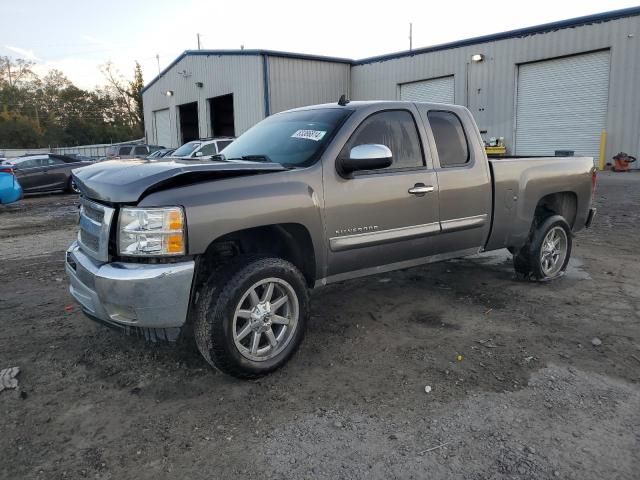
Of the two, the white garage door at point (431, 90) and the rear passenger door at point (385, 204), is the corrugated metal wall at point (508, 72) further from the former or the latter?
the rear passenger door at point (385, 204)

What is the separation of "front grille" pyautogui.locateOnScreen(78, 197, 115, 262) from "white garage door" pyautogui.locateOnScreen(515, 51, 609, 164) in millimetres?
18649

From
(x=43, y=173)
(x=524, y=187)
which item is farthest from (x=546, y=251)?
(x=43, y=173)

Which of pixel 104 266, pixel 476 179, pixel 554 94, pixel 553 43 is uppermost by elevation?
pixel 553 43

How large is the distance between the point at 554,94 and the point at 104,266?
19615 millimetres

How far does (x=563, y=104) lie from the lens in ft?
61.8

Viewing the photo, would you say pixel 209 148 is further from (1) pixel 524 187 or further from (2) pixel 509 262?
(1) pixel 524 187

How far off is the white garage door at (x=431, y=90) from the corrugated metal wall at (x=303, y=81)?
3.49 metres

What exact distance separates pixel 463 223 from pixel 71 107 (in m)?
79.6

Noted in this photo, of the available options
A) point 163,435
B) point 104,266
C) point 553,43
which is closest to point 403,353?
point 163,435

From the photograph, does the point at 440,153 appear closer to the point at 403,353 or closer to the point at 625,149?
the point at 403,353

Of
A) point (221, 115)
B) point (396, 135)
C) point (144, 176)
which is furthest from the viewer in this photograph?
point (221, 115)

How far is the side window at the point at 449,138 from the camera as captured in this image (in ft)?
14.9

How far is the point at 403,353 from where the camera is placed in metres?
3.80

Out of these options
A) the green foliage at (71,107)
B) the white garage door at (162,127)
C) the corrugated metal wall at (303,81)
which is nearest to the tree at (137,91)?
the green foliage at (71,107)
